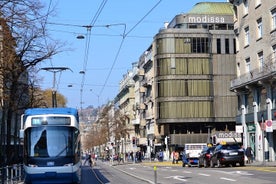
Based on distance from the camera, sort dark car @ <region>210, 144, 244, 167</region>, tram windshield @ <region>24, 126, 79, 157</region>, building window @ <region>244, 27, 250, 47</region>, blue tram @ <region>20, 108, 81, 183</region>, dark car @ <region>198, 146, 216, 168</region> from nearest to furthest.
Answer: blue tram @ <region>20, 108, 81, 183</region> < tram windshield @ <region>24, 126, 79, 157</region> < dark car @ <region>210, 144, 244, 167</region> < dark car @ <region>198, 146, 216, 168</region> < building window @ <region>244, 27, 250, 47</region>

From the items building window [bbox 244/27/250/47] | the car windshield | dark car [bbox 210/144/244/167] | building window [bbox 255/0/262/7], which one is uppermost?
building window [bbox 255/0/262/7]

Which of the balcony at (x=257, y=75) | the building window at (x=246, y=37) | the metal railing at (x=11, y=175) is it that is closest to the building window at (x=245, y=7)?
the building window at (x=246, y=37)

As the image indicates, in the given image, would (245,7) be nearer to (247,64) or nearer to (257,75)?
(247,64)

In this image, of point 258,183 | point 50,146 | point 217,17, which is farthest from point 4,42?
point 217,17

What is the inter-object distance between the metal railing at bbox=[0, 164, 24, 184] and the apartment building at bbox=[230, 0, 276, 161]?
22.9 metres

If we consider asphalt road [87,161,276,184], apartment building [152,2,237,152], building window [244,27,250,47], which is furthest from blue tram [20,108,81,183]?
apartment building [152,2,237,152]

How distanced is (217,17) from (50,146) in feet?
233

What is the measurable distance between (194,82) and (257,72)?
115ft

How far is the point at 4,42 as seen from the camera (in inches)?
826

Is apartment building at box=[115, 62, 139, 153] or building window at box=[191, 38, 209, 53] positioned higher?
building window at box=[191, 38, 209, 53]

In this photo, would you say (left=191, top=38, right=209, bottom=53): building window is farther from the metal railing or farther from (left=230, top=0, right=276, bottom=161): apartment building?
the metal railing

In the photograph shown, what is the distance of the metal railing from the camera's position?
26031 millimetres

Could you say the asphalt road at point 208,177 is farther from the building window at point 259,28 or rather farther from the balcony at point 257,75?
the building window at point 259,28

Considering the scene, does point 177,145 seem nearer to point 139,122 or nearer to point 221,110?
point 221,110
